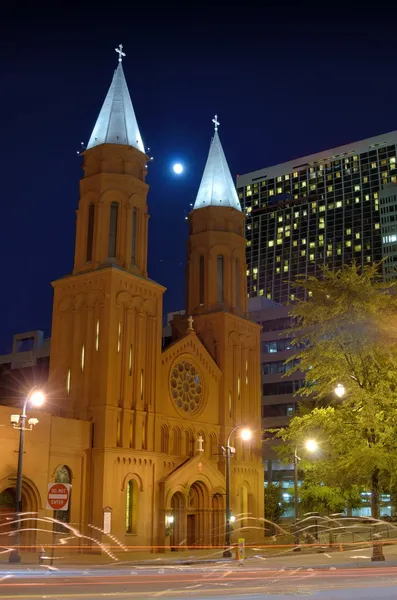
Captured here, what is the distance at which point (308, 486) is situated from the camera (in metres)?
57.5

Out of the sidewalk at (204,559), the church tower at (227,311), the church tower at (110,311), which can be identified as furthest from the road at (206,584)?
the church tower at (227,311)

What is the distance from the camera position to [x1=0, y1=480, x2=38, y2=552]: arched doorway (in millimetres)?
38469

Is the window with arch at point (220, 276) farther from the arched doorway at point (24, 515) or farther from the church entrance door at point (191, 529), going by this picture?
the arched doorway at point (24, 515)

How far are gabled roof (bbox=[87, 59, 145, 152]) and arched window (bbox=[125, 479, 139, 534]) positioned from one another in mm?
24130

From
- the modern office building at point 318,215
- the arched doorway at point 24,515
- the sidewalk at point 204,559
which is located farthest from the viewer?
the modern office building at point 318,215

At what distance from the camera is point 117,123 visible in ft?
173

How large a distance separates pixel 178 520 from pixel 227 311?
663 inches

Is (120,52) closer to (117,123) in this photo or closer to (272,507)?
(117,123)

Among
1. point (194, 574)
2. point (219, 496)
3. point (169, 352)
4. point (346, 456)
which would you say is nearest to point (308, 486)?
point (219, 496)

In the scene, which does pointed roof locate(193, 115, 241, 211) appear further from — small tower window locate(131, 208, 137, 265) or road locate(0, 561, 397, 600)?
road locate(0, 561, 397, 600)

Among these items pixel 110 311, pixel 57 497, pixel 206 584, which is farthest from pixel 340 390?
pixel 110 311

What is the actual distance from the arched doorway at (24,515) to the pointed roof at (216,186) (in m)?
29.6

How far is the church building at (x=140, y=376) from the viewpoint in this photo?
4384 cm

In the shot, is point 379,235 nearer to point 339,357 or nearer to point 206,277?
point 206,277
